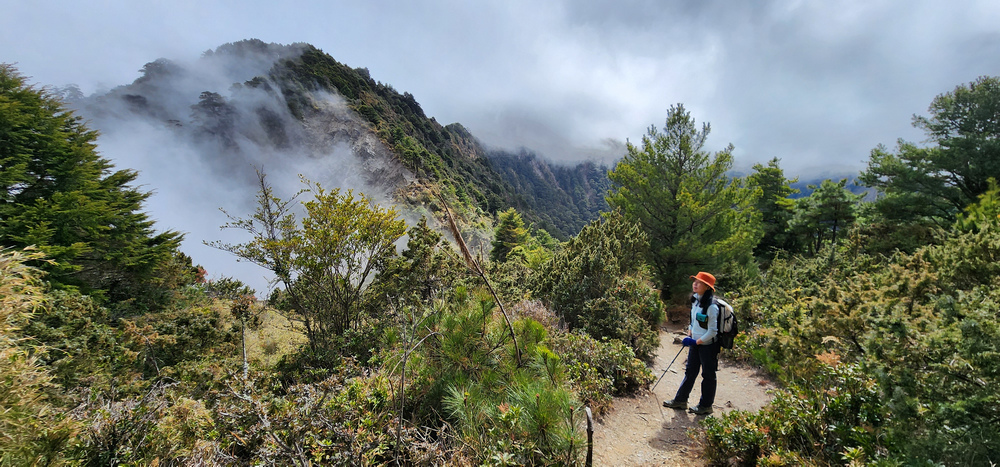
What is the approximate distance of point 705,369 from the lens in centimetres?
423

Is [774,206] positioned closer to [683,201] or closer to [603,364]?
[683,201]

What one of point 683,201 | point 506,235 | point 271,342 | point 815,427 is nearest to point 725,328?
point 815,427

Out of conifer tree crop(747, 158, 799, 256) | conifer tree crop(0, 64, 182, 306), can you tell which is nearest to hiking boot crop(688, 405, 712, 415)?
conifer tree crop(0, 64, 182, 306)

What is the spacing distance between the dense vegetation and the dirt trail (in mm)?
335

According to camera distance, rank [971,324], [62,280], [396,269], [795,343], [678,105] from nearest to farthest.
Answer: [971,324] < [795,343] < [396,269] < [62,280] < [678,105]

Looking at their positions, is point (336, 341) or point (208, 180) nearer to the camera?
point (336, 341)

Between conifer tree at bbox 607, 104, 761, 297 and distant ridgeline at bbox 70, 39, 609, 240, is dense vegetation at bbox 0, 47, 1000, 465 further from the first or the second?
distant ridgeline at bbox 70, 39, 609, 240

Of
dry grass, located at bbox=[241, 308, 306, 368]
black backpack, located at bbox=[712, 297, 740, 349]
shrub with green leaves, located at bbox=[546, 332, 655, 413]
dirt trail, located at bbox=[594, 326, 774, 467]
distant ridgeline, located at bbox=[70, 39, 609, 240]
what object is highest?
distant ridgeline, located at bbox=[70, 39, 609, 240]

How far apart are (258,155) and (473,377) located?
47722mm

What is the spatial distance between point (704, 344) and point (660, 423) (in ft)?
4.01

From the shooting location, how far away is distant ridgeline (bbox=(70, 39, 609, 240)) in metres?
37.6

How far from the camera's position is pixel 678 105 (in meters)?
12.3

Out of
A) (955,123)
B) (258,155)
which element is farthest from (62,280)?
(258,155)

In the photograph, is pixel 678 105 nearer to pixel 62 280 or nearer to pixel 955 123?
pixel 955 123
